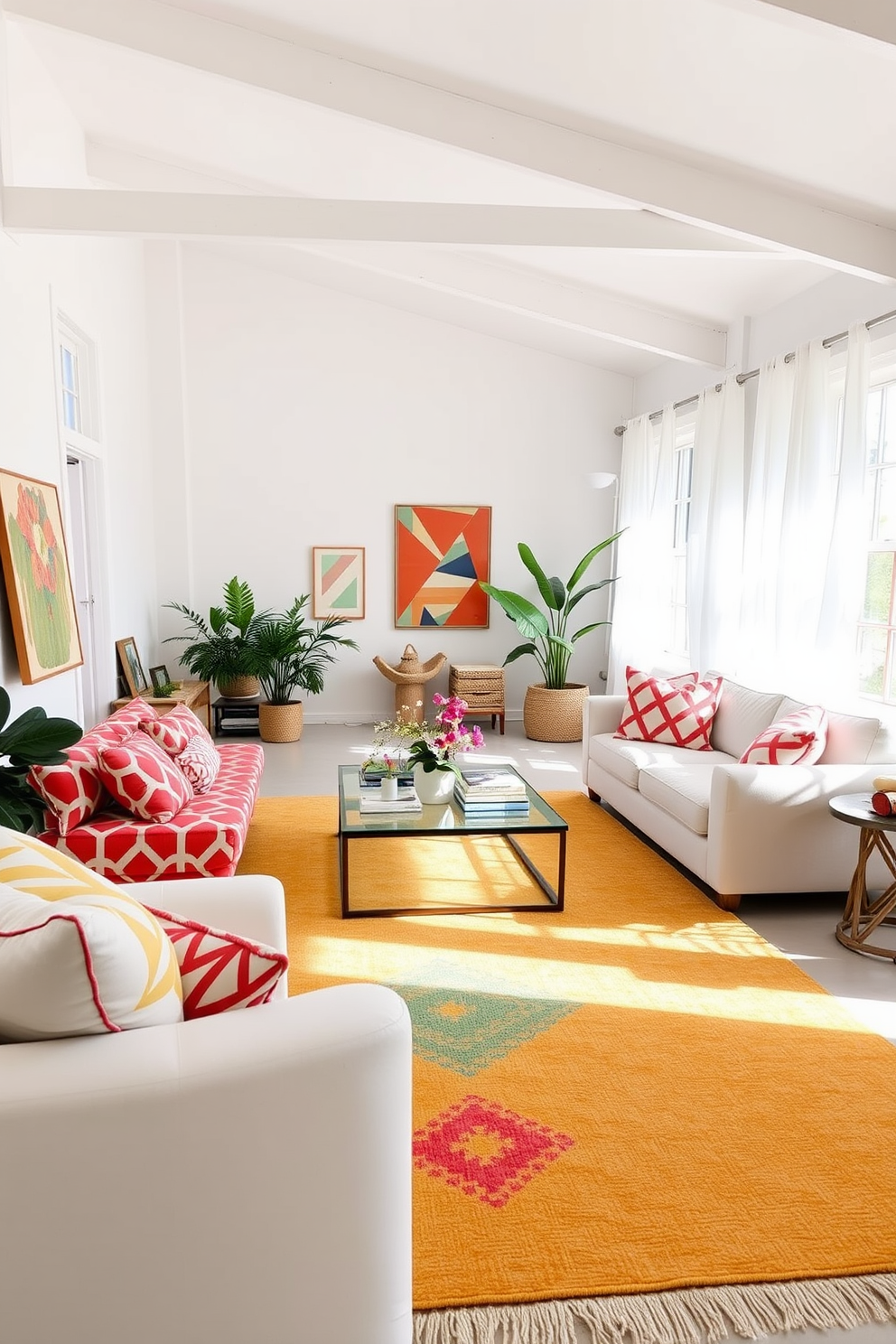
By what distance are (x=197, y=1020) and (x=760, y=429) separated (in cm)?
443

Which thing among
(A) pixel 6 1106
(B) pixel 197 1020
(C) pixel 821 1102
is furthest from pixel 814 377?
(A) pixel 6 1106

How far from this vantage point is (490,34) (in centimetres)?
327

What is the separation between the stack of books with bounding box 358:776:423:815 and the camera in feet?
12.2

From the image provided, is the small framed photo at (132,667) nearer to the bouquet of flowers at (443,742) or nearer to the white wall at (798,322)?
the bouquet of flowers at (443,742)

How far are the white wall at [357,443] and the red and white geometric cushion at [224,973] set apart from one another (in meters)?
5.88

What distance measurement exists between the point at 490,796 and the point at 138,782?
4.47ft

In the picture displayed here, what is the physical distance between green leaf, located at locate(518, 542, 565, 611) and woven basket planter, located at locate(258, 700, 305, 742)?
2041 millimetres

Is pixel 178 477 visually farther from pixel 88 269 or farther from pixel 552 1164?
pixel 552 1164

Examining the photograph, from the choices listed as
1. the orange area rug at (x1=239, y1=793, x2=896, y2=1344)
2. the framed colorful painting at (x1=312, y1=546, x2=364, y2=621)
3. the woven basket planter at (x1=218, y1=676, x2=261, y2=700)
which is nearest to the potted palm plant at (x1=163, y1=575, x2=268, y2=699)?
the woven basket planter at (x1=218, y1=676, x2=261, y2=700)

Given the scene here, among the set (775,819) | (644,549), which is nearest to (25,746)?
(775,819)

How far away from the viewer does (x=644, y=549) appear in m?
6.71

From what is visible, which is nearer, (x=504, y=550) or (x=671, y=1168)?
(x=671, y=1168)

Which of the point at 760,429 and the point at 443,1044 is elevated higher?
the point at 760,429

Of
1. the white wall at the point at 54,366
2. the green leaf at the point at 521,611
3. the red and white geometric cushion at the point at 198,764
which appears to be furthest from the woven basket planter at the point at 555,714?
the red and white geometric cushion at the point at 198,764
